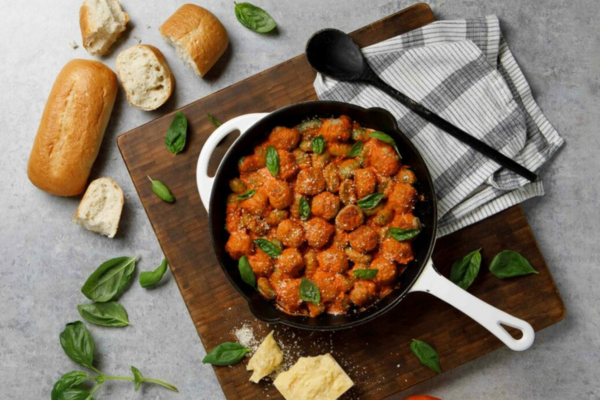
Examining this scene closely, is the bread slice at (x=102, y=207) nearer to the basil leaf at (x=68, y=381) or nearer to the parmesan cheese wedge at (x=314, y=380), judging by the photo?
the basil leaf at (x=68, y=381)

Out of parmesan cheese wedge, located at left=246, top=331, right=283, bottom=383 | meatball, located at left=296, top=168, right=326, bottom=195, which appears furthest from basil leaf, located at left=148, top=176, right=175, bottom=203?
parmesan cheese wedge, located at left=246, top=331, right=283, bottom=383

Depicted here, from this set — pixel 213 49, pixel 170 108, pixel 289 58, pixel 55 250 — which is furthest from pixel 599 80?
pixel 55 250

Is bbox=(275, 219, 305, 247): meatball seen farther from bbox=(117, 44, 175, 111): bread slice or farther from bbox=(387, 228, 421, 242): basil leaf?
bbox=(117, 44, 175, 111): bread slice

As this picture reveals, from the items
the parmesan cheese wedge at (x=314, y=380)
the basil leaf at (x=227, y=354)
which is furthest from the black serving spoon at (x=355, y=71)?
the basil leaf at (x=227, y=354)

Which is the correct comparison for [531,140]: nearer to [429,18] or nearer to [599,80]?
[599,80]

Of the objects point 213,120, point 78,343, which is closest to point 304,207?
point 213,120
